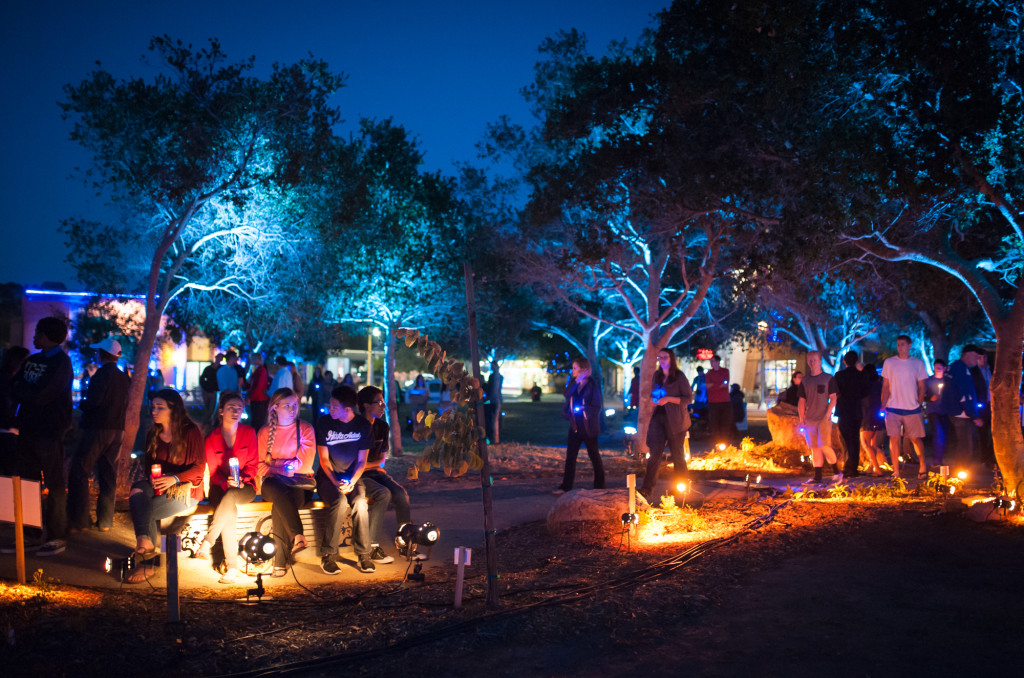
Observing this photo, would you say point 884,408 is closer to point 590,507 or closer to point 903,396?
point 903,396

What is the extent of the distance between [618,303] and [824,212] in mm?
17170

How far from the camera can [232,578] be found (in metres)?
6.37

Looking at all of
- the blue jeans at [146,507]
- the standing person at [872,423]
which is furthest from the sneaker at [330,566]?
the standing person at [872,423]

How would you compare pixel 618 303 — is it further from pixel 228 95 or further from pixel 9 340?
pixel 9 340

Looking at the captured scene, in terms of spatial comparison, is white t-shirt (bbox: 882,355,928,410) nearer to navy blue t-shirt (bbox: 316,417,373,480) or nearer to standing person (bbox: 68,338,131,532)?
navy blue t-shirt (bbox: 316,417,373,480)

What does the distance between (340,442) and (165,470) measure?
1420 mm

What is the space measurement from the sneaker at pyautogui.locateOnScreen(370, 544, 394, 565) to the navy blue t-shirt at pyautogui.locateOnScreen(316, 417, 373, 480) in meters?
0.67

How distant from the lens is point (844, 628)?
15.7 ft

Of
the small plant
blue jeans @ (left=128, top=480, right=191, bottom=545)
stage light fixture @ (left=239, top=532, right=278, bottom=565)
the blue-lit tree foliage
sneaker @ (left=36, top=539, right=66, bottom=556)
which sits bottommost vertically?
the small plant

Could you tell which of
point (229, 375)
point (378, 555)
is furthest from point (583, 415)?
point (229, 375)

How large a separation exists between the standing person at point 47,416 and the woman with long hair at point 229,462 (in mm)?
1369

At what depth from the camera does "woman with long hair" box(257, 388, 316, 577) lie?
6.70 meters

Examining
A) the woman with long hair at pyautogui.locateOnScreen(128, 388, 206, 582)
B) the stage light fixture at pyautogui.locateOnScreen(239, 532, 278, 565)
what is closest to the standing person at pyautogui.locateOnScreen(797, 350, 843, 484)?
the stage light fixture at pyautogui.locateOnScreen(239, 532, 278, 565)

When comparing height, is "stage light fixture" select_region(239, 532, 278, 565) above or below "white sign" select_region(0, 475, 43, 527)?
below
